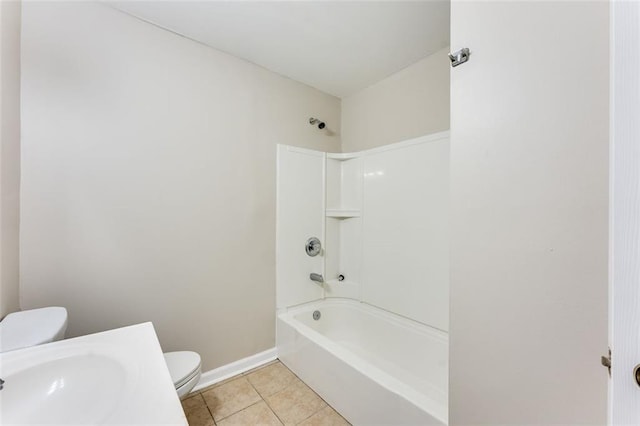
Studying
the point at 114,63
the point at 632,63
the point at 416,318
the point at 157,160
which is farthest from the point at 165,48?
the point at 416,318

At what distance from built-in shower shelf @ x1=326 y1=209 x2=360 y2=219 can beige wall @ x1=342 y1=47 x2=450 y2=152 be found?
0.65m

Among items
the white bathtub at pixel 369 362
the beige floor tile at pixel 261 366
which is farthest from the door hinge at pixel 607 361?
the beige floor tile at pixel 261 366

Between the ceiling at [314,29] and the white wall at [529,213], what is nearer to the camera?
the white wall at [529,213]

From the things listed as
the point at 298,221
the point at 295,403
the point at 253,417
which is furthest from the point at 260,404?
the point at 298,221

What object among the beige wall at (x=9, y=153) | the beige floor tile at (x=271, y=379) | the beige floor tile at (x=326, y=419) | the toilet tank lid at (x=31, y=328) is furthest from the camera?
the beige floor tile at (x=271, y=379)

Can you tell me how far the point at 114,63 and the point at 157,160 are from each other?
60cm

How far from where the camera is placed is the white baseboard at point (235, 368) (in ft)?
6.05

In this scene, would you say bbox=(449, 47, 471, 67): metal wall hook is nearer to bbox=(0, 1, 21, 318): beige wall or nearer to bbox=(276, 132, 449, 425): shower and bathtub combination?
bbox=(276, 132, 449, 425): shower and bathtub combination

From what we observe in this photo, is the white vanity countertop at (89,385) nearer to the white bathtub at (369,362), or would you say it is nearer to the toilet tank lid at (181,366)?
the toilet tank lid at (181,366)

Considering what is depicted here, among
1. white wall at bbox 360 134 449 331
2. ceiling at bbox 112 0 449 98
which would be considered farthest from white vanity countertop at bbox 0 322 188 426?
ceiling at bbox 112 0 449 98

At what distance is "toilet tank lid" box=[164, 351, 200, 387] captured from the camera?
4.30 feet

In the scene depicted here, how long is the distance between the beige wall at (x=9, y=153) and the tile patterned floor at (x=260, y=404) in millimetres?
1175

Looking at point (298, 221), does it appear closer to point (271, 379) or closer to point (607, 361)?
point (271, 379)

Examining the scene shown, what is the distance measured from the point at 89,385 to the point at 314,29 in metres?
2.15
